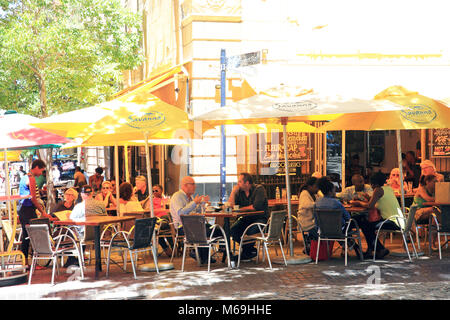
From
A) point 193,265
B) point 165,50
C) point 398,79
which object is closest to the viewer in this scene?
point 193,265

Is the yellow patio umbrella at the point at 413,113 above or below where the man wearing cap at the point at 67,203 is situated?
above

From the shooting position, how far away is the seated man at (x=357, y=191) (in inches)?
472

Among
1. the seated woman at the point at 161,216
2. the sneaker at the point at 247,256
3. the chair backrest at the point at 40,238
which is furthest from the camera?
the seated woman at the point at 161,216

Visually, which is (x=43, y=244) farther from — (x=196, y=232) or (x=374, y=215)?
(x=374, y=215)

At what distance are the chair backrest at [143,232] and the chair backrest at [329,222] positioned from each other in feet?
8.50

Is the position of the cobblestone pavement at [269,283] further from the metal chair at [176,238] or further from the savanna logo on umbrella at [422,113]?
the savanna logo on umbrella at [422,113]

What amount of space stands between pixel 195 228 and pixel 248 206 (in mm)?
1431

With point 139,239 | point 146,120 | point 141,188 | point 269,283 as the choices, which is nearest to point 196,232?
point 139,239

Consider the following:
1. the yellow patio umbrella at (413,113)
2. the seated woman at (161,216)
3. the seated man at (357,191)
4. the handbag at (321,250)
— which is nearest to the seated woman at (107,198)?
the seated woman at (161,216)

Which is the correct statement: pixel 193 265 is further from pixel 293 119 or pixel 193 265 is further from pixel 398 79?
pixel 398 79

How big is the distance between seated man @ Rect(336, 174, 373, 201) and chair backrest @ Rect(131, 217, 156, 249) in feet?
13.4

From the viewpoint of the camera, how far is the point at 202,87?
51.1ft

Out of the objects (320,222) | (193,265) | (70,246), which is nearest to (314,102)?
(320,222)
